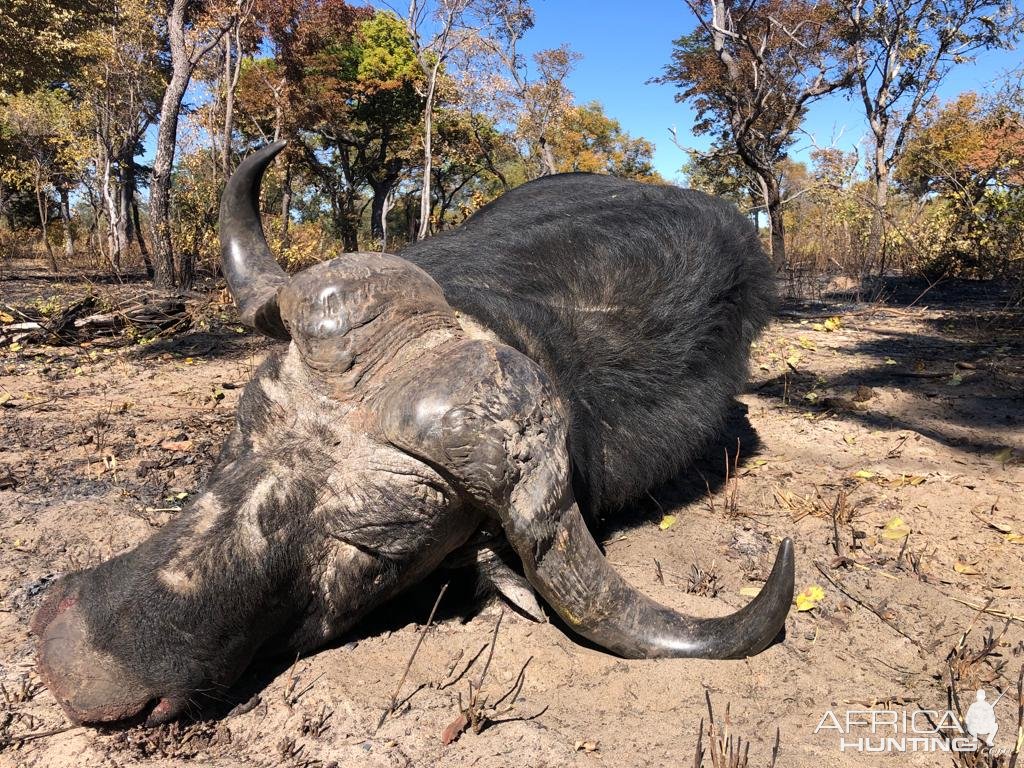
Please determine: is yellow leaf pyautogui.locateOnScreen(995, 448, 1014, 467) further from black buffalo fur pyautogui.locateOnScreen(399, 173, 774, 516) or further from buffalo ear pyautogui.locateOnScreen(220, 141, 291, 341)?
buffalo ear pyautogui.locateOnScreen(220, 141, 291, 341)

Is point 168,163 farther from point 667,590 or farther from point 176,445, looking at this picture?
point 667,590

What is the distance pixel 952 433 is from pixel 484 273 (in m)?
3.47

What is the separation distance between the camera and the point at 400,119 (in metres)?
25.3

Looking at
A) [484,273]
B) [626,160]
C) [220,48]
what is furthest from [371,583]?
[626,160]

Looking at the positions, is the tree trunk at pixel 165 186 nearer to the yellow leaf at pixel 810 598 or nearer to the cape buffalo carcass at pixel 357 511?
the cape buffalo carcass at pixel 357 511

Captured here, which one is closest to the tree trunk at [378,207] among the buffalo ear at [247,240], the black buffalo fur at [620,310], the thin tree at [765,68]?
the thin tree at [765,68]

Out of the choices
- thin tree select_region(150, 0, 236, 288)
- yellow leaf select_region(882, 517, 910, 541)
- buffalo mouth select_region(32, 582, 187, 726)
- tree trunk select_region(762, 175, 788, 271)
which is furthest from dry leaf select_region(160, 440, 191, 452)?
tree trunk select_region(762, 175, 788, 271)

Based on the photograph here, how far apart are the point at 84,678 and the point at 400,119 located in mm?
26083

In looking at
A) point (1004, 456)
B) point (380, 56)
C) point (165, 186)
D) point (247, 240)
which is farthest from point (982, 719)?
point (380, 56)

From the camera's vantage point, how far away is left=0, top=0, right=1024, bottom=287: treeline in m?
12.0

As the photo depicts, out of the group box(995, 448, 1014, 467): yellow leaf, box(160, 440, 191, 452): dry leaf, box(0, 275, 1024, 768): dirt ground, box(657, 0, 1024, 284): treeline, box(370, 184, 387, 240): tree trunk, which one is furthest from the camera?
box(370, 184, 387, 240): tree trunk

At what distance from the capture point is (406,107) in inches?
982

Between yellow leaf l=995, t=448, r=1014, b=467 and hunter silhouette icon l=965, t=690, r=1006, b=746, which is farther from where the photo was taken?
yellow leaf l=995, t=448, r=1014, b=467

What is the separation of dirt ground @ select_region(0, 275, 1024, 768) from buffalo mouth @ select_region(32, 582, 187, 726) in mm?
151
